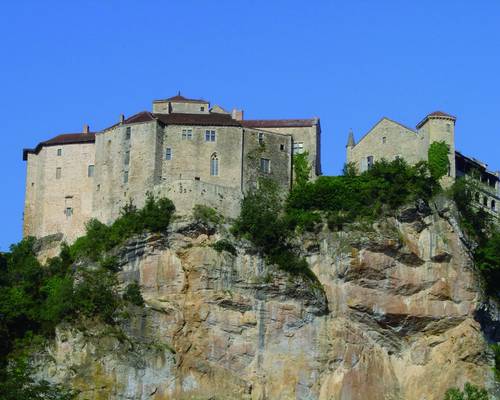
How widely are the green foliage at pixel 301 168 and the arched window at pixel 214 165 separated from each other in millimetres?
5276

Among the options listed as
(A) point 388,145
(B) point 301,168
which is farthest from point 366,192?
(A) point 388,145

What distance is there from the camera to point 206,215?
75125mm

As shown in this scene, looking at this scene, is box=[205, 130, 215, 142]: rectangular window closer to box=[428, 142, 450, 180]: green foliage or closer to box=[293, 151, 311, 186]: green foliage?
box=[293, 151, 311, 186]: green foliage

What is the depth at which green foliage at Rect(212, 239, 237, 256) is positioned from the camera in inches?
2923

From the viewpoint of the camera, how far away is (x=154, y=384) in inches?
2763

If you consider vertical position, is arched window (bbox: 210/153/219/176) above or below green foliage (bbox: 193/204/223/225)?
above

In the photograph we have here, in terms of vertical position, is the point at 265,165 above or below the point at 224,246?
above

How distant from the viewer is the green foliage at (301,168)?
7994cm

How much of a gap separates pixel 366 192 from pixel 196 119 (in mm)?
11212

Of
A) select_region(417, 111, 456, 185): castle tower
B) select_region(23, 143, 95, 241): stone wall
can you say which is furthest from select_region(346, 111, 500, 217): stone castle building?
select_region(23, 143, 95, 241): stone wall

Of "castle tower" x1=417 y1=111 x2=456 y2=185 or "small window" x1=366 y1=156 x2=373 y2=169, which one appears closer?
"castle tower" x1=417 y1=111 x2=456 y2=185

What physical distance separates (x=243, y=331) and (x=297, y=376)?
3.89 meters

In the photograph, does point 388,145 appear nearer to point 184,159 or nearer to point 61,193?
point 184,159

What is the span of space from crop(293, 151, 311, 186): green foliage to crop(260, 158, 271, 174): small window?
189 cm
